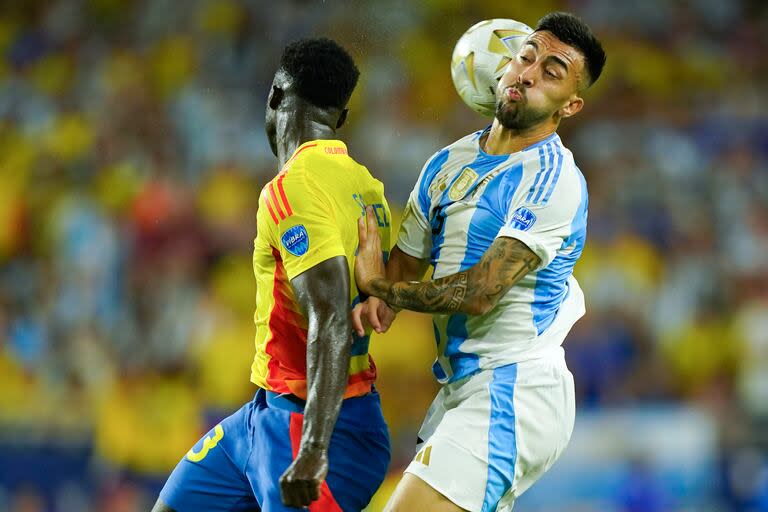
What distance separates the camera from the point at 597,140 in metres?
8.34

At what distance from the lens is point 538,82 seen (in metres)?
3.40

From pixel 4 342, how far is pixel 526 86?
612 cm

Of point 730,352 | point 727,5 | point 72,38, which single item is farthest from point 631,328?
point 72,38

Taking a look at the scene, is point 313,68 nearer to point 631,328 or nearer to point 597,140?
point 631,328

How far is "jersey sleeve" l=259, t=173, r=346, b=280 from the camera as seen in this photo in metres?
2.99

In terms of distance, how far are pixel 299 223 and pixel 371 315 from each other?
0.39 m

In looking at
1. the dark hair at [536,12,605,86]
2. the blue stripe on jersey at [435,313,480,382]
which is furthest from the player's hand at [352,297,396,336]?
the dark hair at [536,12,605,86]

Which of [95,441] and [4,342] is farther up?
[4,342]

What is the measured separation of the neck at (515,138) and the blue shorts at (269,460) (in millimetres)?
916

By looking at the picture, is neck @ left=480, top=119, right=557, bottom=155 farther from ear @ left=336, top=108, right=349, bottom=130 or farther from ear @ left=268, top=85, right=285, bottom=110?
ear @ left=268, top=85, right=285, bottom=110

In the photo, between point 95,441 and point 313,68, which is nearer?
point 313,68

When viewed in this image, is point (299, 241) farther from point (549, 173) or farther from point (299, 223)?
point (549, 173)

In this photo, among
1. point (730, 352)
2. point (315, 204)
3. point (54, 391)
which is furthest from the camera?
point (54, 391)

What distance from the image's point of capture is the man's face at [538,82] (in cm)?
339
